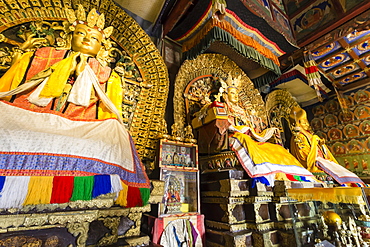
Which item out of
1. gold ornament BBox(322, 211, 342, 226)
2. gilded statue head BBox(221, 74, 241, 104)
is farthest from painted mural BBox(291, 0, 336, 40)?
gold ornament BBox(322, 211, 342, 226)

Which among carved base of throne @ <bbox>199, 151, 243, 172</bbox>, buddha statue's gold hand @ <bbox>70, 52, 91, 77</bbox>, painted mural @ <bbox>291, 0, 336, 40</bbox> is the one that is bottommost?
carved base of throne @ <bbox>199, 151, 243, 172</bbox>

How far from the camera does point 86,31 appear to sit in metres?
2.38

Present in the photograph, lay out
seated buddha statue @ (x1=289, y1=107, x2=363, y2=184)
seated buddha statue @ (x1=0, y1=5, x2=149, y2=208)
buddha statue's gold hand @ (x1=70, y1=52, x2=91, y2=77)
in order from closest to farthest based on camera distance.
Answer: seated buddha statue @ (x1=0, y1=5, x2=149, y2=208) < buddha statue's gold hand @ (x1=70, y1=52, x2=91, y2=77) < seated buddha statue @ (x1=289, y1=107, x2=363, y2=184)

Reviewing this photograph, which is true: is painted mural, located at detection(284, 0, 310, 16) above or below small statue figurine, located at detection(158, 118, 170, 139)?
above

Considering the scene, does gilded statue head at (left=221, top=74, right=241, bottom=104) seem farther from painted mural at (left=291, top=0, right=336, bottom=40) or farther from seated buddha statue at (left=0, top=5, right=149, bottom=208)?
seated buddha statue at (left=0, top=5, right=149, bottom=208)

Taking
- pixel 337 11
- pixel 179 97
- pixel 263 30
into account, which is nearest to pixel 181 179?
pixel 179 97

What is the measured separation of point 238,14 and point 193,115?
78.5 inches

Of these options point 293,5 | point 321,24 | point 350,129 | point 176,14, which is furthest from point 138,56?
point 350,129

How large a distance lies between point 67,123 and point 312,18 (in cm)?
481

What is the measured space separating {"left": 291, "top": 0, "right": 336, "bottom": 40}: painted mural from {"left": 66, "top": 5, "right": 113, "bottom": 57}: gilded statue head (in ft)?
13.1

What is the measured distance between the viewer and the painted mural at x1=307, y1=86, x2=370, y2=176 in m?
5.09

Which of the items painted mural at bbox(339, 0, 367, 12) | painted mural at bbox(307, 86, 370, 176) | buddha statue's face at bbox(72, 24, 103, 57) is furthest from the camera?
painted mural at bbox(307, 86, 370, 176)

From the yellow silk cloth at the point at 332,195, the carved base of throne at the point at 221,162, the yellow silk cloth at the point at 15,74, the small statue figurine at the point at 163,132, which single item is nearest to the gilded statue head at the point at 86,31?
the yellow silk cloth at the point at 15,74

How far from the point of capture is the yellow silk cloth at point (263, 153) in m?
2.70
